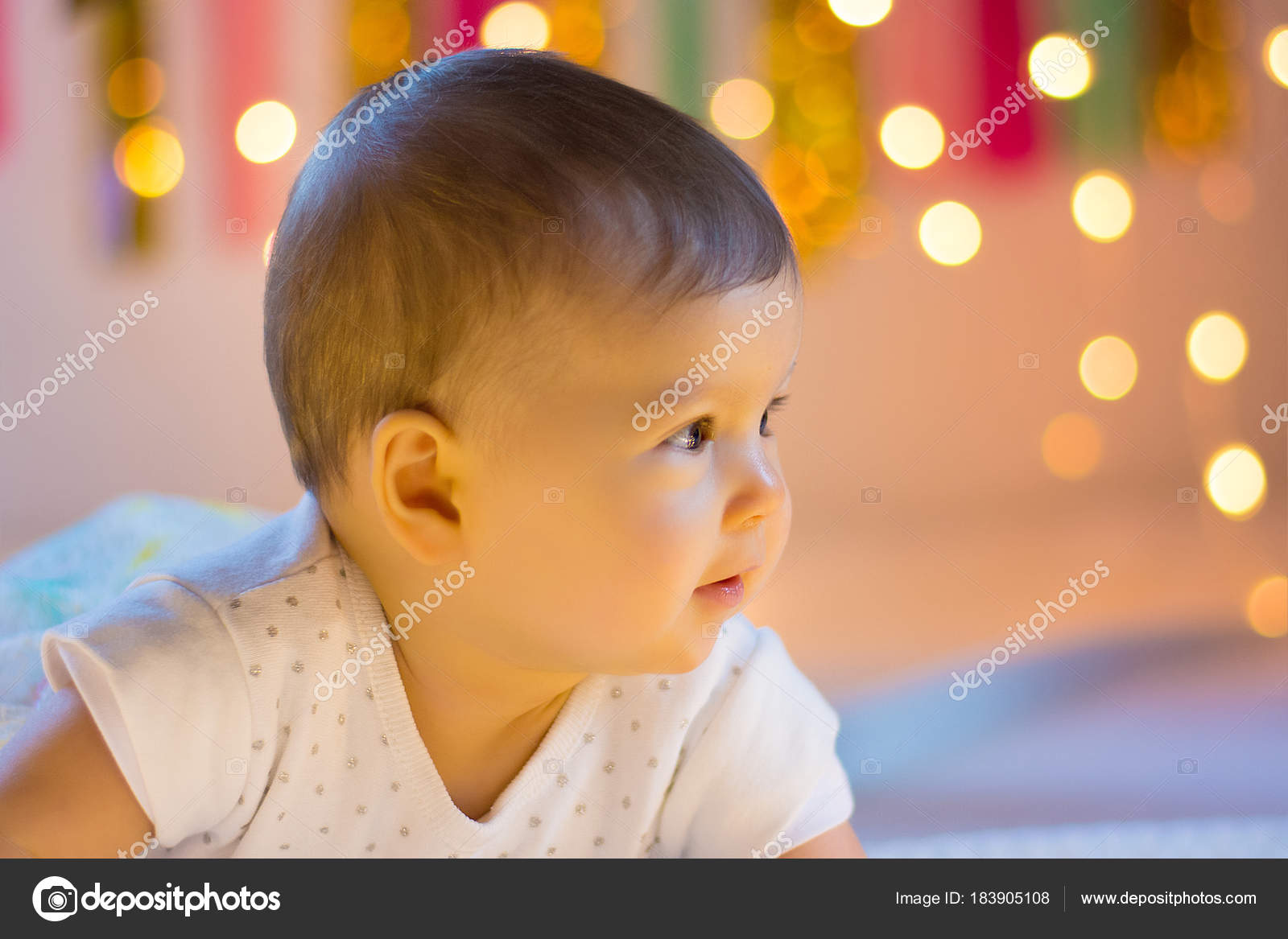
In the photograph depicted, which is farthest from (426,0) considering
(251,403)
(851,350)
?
(851,350)

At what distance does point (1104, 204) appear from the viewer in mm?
1831

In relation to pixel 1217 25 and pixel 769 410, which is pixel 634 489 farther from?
pixel 1217 25

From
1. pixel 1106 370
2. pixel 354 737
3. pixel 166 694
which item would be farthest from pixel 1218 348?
pixel 166 694

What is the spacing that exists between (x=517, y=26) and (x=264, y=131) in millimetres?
395

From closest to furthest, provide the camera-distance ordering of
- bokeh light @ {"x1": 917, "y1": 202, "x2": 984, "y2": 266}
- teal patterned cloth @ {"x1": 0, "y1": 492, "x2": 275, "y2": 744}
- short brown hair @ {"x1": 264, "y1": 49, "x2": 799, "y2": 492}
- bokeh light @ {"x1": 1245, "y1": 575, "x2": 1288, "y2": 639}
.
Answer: short brown hair @ {"x1": 264, "y1": 49, "x2": 799, "y2": 492}, teal patterned cloth @ {"x1": 0, "y1": 492, "x2": 275, "y2": 744}, bokeh light @ {"x1": 1245, "y1": 575, "x2": 1288, "y2": 639}, bokeh light @ {"x1": 917, "y1": 202, "x2": 984, "y2": 266}

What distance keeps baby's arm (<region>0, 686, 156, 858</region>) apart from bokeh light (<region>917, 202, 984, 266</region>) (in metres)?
1.41

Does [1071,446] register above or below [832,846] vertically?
above

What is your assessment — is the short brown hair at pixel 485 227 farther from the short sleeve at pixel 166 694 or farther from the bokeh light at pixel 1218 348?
the bokeh light at pixel 1218 348

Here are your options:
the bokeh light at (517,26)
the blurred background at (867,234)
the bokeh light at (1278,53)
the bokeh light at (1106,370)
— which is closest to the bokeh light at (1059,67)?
the blurred background at (867,234)

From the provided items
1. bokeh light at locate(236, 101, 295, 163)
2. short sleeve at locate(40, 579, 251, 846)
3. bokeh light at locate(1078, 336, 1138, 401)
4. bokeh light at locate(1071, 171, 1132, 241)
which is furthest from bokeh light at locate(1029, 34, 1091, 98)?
short sleeve at locate(40, 579, 251, 846)

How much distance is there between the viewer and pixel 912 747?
1197 millimetres

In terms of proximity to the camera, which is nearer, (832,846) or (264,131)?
(832,846)

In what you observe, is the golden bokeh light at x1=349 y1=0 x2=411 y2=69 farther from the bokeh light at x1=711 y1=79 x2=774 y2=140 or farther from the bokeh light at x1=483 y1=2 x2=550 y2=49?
the bokeh light at x1=711 y1=79 x2=774 y2=140

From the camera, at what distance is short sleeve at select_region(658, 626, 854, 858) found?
0.93 metres
